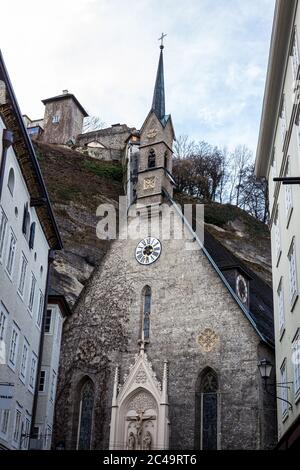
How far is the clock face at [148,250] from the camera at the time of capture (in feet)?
112

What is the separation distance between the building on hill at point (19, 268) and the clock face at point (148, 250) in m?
7.59

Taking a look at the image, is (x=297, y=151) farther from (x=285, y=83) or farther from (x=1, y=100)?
(x=1, y=100)

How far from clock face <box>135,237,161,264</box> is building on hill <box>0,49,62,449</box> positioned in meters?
7.59

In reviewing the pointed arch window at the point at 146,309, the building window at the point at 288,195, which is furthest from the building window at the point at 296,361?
the pointed arch window at the point at 146,309

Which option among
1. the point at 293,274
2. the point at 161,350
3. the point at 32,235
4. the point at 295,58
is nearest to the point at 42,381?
the point at 161,350

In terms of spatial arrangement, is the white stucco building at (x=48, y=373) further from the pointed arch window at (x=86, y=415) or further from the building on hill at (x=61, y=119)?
the building on hill at (x=61, y=119)

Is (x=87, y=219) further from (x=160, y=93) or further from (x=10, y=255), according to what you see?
(x=10, y=255)

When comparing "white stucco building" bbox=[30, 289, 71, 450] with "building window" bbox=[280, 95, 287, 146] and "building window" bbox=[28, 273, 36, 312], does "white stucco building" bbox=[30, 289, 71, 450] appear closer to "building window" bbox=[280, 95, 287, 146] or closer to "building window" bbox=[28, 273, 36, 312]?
"building window" bbox=[28, 273, 36, 312]

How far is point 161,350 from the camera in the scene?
31.1 meters

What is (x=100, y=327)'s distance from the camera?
3347cm

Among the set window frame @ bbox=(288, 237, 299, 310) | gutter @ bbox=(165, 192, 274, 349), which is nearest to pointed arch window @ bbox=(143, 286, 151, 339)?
gutter @ bbox=(165, 192, 274, 349)

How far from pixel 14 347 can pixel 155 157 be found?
17.4m

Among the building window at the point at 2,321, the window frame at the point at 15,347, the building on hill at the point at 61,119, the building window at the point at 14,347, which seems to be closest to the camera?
the building window at the point at 2,321

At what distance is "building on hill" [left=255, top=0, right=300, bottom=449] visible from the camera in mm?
17891
